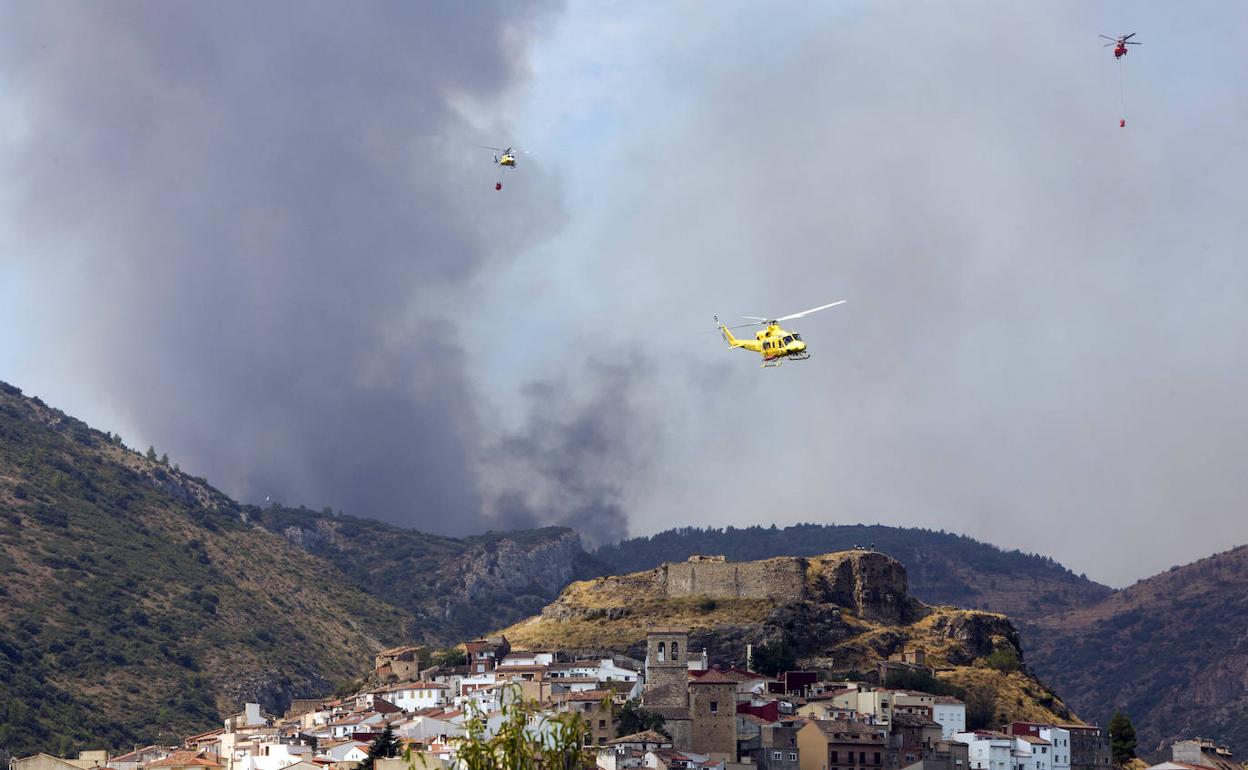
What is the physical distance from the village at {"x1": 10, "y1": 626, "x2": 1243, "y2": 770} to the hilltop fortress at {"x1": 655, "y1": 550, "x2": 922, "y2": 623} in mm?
14995

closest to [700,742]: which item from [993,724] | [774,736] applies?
[774,736]

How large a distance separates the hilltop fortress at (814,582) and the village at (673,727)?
14995 millimetres

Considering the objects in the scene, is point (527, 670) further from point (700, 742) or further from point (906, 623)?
point (906, 623)

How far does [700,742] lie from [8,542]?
8959cm

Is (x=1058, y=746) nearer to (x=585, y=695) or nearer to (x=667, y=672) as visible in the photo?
(x=667, y=672)

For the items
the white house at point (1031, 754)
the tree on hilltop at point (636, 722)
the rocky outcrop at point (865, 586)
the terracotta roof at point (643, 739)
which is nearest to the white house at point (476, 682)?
the tree on hilltop at point (636, 722)

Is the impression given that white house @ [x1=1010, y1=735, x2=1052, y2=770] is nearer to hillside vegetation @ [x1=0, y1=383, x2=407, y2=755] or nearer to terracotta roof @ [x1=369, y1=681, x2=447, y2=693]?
terracotta roof @ [x1=369, y1=681, x2=447, y2=693]

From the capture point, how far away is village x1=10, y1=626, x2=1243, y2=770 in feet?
344

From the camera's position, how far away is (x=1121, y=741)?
127312 mm

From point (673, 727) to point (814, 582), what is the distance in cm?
4023

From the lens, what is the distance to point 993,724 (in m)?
130

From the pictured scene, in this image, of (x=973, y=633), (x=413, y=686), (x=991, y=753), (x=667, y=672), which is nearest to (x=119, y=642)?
(x=413, y=686)

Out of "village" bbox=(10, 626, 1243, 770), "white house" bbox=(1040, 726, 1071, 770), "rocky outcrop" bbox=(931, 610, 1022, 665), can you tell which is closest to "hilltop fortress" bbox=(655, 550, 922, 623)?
"rocky outcrop" bbox=(931, 610, 1022, 665)

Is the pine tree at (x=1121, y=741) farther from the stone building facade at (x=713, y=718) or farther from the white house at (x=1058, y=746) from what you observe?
the stone building facade at (x=713, y=718)
